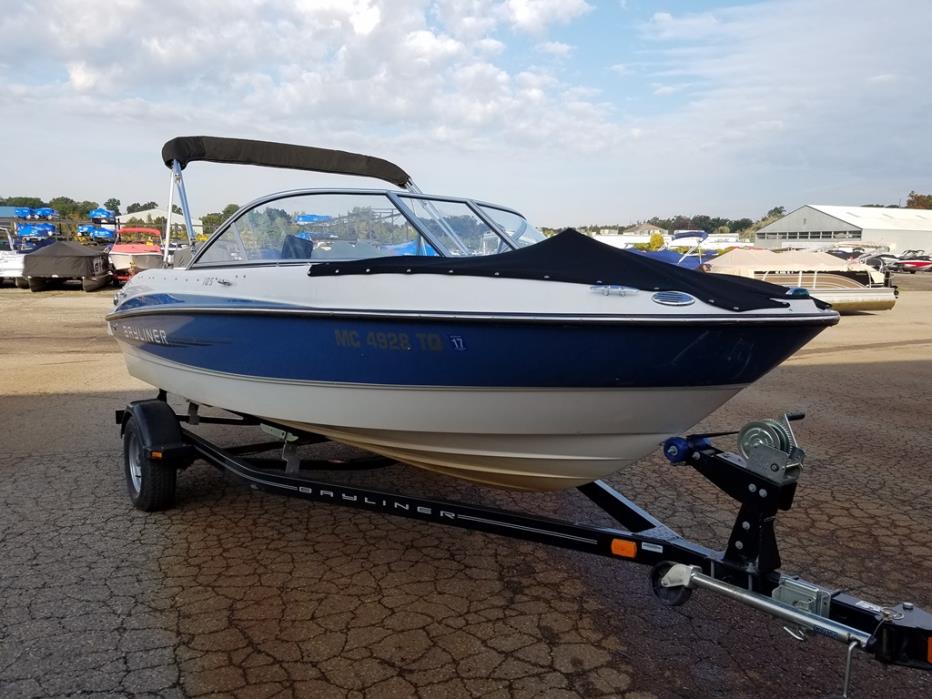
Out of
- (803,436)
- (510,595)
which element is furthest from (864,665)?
(803,436)

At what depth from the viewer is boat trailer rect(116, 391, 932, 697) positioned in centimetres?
207

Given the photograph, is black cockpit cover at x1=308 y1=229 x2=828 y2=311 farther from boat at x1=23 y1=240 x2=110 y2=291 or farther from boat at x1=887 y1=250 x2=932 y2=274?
boat at x1=887 y1=250 x2=932 y2=274

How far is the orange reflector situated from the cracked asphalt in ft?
1.17

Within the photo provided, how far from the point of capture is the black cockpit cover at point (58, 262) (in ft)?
61.8

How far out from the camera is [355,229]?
384cm

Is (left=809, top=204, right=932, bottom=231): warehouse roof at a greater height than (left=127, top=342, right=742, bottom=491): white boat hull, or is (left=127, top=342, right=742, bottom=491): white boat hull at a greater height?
(left=809, top=204, right=932, bottom=231): warehouse roof

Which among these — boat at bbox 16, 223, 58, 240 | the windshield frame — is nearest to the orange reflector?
the windshield frame

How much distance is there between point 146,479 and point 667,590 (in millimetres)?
2813

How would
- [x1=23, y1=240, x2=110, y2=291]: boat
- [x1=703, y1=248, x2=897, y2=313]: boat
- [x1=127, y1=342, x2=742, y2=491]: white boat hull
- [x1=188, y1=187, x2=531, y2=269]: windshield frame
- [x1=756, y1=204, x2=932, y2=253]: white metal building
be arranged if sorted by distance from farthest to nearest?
1. [x1=756, y1=204, x2=932, y2=253]: white metal building
2. [x1=23, y1=240, x2=110, y2=291]: boat
3. [x1=703, y1=248, x2=897, y2=313]: boat
4. [x1=188, y1=187, x2=531, y2=269]: windshield frame
5. [x1=127, y1=342, x2=742, y2=491]: white boat hull

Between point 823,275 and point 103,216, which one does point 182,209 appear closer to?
point 823,275

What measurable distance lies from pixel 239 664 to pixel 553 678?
1.11 meters

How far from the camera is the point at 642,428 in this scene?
2.86 meters

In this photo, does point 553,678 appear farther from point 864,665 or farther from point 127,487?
point 127,487

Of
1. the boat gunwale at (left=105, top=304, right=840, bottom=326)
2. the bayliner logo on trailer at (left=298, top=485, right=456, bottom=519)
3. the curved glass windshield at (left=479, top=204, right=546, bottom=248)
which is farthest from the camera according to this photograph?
the curved glass windshield at (left=479, top=204, right=546, bottom=248)
